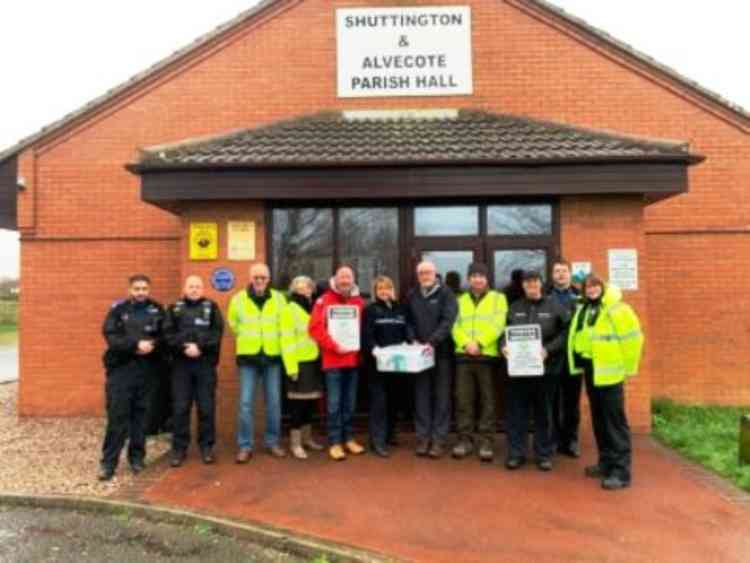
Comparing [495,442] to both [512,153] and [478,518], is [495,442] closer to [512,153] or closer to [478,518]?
[478,518]

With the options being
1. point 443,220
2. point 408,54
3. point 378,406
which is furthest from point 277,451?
point 408,54

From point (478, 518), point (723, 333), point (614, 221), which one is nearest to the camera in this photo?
point (478, 518)

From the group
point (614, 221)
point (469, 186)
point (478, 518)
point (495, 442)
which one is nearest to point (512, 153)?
point (469, 186)

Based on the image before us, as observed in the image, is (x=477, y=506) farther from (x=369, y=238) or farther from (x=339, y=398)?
(x=369, y=238)

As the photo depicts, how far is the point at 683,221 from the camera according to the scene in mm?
9359

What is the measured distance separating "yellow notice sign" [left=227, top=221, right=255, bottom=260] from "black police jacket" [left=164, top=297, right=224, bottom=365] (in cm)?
141

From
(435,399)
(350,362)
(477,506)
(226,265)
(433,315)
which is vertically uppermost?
(226,265)

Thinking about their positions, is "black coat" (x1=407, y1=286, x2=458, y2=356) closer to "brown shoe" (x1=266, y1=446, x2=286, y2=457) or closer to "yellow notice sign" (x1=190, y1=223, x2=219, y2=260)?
"brown shoe" (x1=266, y1=446, x2=286, y2=457)

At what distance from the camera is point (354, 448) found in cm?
670

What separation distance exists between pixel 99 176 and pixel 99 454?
14.5 feet

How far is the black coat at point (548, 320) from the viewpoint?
Answer: 6.15 metres

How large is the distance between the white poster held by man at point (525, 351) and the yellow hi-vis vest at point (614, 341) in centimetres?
53

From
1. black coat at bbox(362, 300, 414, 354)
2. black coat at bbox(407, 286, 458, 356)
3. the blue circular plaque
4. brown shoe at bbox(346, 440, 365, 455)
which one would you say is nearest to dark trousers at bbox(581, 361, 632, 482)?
black coat at bbox(407, 286, 458, 356)

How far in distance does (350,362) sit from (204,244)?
2476 millimetres
